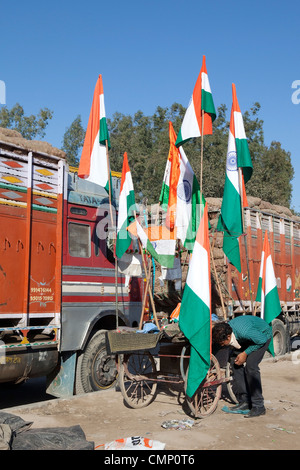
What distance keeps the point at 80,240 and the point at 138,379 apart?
255 centimetres

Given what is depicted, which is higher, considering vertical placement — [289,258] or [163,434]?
[289,258]

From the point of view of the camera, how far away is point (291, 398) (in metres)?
7.74

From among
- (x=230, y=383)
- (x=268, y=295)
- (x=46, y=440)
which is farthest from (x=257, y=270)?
(x=46, y=440)

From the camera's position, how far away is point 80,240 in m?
8.15

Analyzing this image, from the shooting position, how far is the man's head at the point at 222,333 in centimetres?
626

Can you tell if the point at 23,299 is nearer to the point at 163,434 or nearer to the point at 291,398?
the point at 163,434

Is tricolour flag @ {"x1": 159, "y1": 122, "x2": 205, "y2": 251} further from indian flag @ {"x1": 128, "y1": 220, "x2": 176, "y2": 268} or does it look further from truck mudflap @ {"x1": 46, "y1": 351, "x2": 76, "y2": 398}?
truck mudflap @ {"x1": 46, "y1": 351, "x2": 76, "y2": 398}

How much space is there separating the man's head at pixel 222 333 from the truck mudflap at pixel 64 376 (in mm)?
2588

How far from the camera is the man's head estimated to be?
6258mm

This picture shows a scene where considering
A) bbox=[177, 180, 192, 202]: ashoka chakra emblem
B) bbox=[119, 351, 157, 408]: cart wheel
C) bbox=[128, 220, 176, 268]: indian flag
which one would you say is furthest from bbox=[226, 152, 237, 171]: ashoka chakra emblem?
bbox=[119, 351, 157, 408]: cart wheel

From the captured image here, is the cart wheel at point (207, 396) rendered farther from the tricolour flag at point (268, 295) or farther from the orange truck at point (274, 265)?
the orange truck at point (274, 265)

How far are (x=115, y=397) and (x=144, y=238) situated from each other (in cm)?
256

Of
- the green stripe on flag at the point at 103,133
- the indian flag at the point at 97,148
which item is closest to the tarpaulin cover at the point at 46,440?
the indian flag at the point at 97,148

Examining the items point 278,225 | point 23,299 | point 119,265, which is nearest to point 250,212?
point 278,225
